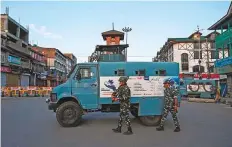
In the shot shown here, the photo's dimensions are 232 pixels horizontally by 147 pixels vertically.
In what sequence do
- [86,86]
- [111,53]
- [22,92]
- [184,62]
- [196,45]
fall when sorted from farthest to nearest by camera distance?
[184,62], [196,45], [22,92], [111,53], [86,86]

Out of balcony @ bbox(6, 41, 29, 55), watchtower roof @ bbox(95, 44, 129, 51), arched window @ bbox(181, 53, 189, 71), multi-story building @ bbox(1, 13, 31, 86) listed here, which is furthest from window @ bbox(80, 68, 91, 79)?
arched window @ bbox(181, 53, 189, 71)

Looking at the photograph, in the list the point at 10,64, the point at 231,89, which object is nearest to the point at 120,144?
the point at 231,89

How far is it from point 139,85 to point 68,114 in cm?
305

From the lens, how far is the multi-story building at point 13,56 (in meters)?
42.6

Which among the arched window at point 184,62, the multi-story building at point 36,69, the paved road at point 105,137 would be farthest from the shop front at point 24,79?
the paved road at point 105,137

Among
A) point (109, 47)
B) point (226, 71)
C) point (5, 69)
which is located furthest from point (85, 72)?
point (5, 69)

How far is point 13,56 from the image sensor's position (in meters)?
46.6

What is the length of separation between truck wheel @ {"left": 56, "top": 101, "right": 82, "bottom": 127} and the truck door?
37cm

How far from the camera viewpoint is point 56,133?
8.68 metres

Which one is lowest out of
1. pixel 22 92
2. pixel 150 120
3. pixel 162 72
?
pixel 150 120

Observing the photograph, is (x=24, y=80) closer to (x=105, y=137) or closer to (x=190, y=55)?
(x=190, y=55)

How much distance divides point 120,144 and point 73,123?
3.58 m

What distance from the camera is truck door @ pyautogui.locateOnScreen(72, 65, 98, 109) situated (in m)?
10.3

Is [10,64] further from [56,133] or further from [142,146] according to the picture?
[142,146]
